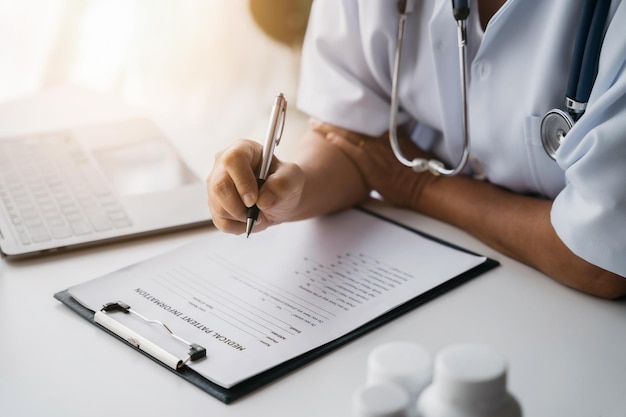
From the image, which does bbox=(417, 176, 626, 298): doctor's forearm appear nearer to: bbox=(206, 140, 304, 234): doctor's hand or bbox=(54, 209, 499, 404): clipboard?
bbox=(54, 209, 499, 404): clipboard

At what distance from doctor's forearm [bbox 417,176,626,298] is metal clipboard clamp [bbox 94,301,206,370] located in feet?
1.41

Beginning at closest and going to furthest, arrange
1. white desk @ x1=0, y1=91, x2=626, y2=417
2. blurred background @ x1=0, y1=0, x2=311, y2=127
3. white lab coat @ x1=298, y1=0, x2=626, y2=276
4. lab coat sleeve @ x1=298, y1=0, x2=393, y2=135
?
white desk @ x1=0, y1=91, x2=626, y2=417
white lab coat @ x1=298, y1=0, x2=626, y2=276
lab coat sleeve @ x1=298, y1=0, x2=393, y2=135
blurred background @ x1=0, y1=0, x2=311, y2=127

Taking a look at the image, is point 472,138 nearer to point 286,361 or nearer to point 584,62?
point 584,62

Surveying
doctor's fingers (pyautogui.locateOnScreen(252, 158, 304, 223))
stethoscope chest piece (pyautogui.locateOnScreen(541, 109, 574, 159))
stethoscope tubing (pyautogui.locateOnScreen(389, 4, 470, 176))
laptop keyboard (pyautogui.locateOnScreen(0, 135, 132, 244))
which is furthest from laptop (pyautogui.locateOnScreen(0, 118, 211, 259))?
stethoscope chest piece (pyautogui.locateOnScreen(541, 109, 574, 159))

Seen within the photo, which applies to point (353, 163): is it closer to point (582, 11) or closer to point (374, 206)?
point (374, 206)

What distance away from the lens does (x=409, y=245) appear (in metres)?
1.05

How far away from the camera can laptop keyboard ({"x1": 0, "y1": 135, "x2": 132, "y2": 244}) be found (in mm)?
1092

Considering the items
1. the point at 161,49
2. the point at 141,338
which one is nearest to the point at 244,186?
the point at 141,338

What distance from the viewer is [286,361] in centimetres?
81

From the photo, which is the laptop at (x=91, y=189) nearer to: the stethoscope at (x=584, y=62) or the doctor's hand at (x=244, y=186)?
the doctor's hand at (x=244, y=186)

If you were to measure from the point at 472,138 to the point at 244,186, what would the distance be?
1.16ft

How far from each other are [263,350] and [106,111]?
84 cm

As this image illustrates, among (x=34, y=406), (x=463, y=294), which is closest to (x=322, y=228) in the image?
(x=463, y=294)

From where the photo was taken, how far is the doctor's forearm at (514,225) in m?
0.94
